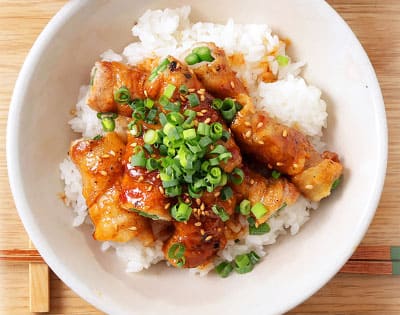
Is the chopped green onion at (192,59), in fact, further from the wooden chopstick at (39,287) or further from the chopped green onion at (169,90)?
the wooden chopstick at (39,287)

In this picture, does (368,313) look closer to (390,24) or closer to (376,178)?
(376,178)

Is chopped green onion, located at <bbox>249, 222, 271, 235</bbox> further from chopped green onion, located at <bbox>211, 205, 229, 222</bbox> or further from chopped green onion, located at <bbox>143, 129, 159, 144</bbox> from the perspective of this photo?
chopped green onion, located at <bbox>143, 129, 159, 144</bbox>

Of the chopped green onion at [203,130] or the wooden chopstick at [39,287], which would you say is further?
the wooden chopstick at [39,287]

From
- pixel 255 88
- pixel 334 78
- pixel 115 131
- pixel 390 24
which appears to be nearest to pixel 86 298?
pixel 115 131

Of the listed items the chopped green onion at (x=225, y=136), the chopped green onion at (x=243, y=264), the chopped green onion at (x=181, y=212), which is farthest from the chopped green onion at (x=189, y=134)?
the chopped green onion at (x=243, y=264)

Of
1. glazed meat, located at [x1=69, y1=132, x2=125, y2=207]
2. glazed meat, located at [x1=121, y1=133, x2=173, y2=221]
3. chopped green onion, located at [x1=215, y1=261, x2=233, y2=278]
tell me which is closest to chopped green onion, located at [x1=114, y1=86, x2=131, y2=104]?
glazed meat, located at [x1=69, y1=132, x2=125, y2=207]
